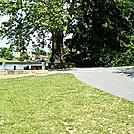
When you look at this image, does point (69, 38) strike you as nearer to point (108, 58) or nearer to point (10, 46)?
point (108, 58)

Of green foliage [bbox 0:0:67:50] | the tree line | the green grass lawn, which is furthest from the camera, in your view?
the tree line

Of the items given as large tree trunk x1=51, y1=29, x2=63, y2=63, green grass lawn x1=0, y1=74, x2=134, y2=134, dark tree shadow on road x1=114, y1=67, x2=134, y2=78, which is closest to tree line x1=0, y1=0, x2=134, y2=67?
large tree trunk x1=51, y1=29, x2=63, y2=63

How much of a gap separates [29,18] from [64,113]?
43.6ft

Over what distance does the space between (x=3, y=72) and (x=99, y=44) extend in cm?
1036

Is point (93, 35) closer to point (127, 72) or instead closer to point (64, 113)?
point (127, 72)

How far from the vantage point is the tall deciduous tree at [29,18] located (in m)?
19.2

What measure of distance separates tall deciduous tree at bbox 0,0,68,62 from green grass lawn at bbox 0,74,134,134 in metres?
9.54

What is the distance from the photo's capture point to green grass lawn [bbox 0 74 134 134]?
5.78 meters

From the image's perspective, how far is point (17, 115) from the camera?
6930 mm

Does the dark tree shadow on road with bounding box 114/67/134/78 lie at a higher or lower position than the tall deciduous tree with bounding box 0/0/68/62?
lower

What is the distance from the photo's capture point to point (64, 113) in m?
7.15

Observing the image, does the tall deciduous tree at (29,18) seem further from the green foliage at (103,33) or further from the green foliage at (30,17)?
the green foliage at (103,33)

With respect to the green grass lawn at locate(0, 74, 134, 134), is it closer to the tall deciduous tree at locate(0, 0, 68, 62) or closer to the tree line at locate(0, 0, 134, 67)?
the tall deciduous tree at locate(0, 0, 68, 62)

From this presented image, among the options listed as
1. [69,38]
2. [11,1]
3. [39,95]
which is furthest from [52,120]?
[69,38]
